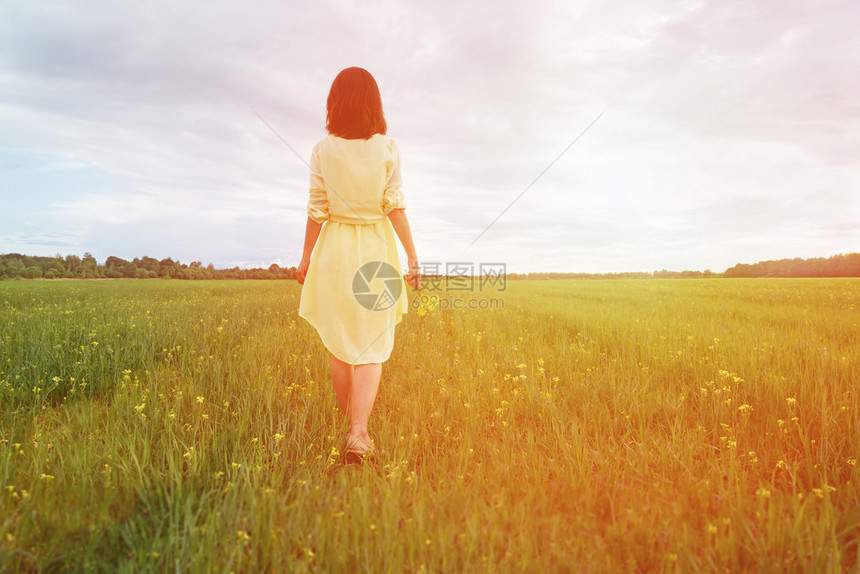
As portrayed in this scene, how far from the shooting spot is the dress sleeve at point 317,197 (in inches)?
133

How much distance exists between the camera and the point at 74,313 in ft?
27.8

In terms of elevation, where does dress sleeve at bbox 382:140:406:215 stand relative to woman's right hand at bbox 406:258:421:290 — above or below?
above

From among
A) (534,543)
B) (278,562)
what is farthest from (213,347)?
(534,543)

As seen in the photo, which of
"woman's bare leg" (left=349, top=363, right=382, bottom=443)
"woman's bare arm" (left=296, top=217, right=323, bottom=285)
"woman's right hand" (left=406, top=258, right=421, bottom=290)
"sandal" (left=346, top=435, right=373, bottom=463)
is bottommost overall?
"sandal" (left=346, top=435, right=373, bottom=463)

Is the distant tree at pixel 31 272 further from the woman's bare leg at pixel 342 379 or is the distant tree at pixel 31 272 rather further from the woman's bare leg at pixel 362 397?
the woman's bare leg at pixel 362 397

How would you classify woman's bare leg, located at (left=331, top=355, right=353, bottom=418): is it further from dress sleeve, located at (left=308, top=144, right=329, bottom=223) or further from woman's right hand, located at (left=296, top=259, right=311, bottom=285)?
dress sleeve, located at (left=308, top=144, right=329, bottom=223)

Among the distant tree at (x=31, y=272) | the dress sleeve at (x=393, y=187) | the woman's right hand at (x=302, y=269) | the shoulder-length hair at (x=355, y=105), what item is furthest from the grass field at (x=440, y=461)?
the distant tree at (x=31, y=272)

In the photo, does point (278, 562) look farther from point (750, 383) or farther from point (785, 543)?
point (750, 383)

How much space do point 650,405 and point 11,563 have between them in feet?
14.1

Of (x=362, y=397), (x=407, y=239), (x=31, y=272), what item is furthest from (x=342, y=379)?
(x=31, y=272)

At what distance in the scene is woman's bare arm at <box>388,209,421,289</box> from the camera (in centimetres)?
346

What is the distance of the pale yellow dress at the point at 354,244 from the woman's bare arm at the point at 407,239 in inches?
2.5

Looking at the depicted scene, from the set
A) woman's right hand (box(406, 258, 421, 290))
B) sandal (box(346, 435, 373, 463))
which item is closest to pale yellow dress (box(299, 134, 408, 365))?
woman's right hand (box(406, 258, 421, 290))

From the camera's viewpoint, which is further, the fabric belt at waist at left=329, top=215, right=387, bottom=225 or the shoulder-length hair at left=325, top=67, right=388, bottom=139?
the fabric belt at waist at left=329, top=215, right=387, bottom=225
